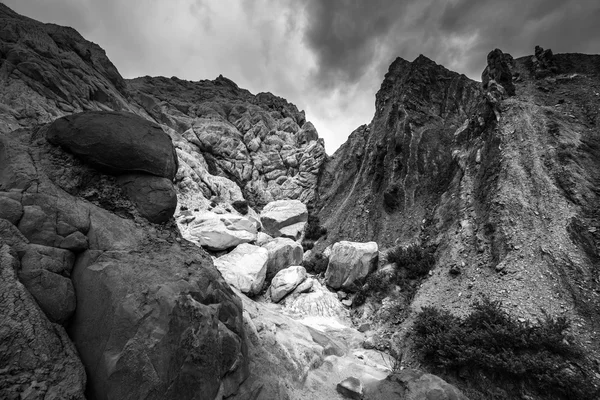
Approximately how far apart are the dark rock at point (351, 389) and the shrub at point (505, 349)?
4.27m

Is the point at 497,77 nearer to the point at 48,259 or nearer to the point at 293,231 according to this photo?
the point at 293,231

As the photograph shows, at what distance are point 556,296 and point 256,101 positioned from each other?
79.2 meters

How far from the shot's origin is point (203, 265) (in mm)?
6496

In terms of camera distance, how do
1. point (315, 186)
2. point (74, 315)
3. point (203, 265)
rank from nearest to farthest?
point (74, 315), point (203, 265), point (315, 186)

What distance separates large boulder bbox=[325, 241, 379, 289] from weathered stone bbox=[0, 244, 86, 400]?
1602cm

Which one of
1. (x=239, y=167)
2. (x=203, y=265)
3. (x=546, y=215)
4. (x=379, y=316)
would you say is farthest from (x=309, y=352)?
(x=239, y=167)

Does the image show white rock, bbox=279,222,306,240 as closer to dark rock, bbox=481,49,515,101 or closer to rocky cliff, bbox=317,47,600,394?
rocky cliff, bbox=317,47,600,394

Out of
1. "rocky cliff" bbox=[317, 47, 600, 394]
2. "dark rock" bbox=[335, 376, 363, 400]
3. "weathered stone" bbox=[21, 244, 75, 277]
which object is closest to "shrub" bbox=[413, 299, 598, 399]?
"rocky cliff" bbox=[317, 47, 600, 394]

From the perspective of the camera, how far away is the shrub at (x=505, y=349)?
7727mm

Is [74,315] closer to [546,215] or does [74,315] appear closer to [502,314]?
[502,314]

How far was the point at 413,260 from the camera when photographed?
16484 millimetres

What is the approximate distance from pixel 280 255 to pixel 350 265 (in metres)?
5.67

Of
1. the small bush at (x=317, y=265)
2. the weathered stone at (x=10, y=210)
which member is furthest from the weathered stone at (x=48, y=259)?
the small bush at (x=317, y=265)

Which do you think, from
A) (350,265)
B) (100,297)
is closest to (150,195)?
(100,297)
